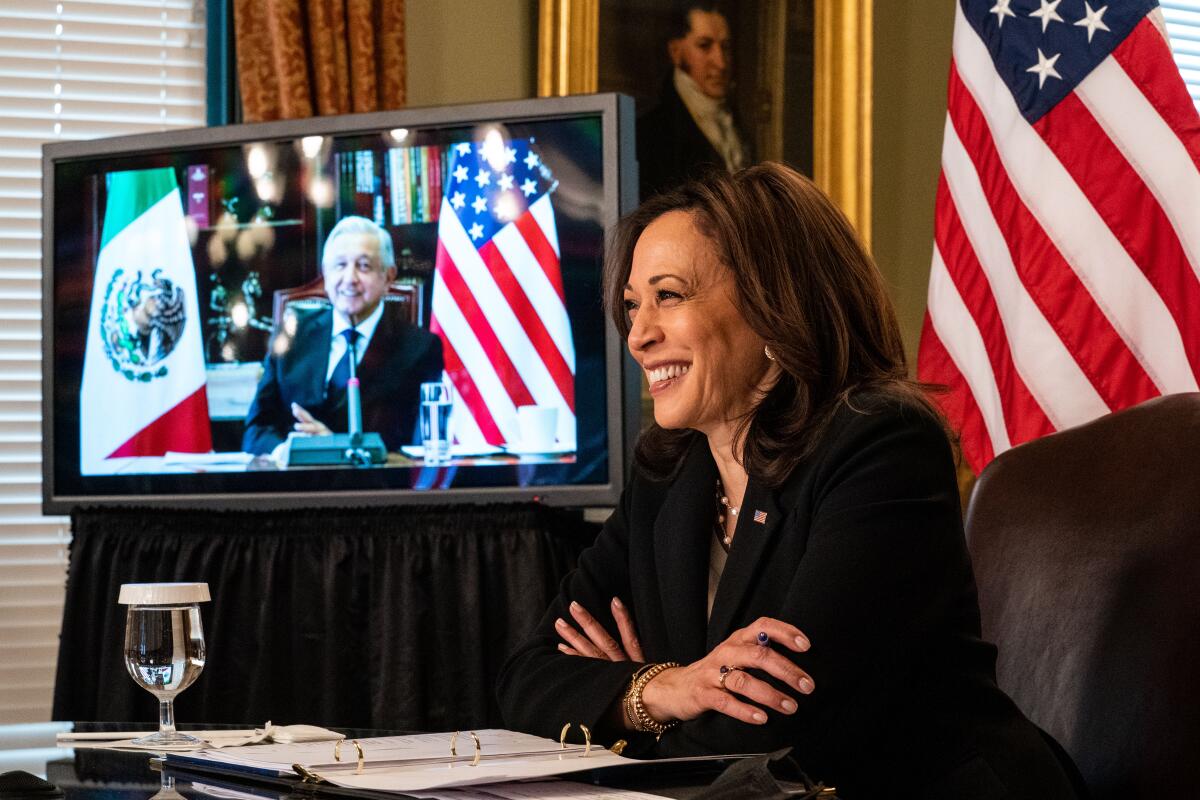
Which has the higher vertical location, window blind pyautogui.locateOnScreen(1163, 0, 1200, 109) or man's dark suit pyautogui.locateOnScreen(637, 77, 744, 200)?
window blind pyautogui.locateOnScreen(1163, 0, 1200, 109)

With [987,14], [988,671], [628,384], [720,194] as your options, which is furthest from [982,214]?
[988,671]

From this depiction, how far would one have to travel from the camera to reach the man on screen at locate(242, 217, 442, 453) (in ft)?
10.7

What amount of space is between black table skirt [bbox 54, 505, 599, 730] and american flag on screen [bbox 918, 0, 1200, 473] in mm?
1009

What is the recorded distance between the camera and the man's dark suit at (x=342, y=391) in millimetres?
3260

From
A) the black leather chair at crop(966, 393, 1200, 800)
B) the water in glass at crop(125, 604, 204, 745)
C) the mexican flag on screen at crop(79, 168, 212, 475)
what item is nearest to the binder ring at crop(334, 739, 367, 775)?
the water in glass at crop(125, 604, 204, 745)

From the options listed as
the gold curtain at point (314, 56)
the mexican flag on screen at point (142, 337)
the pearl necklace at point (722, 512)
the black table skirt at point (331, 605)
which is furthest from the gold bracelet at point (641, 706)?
the gold curtain at point (314, 56)

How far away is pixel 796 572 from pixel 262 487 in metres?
2.03

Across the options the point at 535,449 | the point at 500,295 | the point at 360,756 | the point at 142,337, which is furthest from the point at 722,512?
the point at 142,337

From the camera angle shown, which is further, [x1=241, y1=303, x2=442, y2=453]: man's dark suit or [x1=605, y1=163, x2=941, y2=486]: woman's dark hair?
[x1=241, y1=303, x2=442, y2=453]: man's dark suit

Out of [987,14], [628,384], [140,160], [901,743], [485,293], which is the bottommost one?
[901,743]

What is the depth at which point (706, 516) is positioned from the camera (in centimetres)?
188

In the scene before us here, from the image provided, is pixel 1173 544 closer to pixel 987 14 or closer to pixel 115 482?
pixel 987 14

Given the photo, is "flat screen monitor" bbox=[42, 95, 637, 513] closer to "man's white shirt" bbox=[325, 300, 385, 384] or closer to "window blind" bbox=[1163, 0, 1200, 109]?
"man's white shirt" bbox=[325, 300, 385, 384]

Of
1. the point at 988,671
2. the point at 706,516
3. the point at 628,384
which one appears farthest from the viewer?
the point at 628,384
